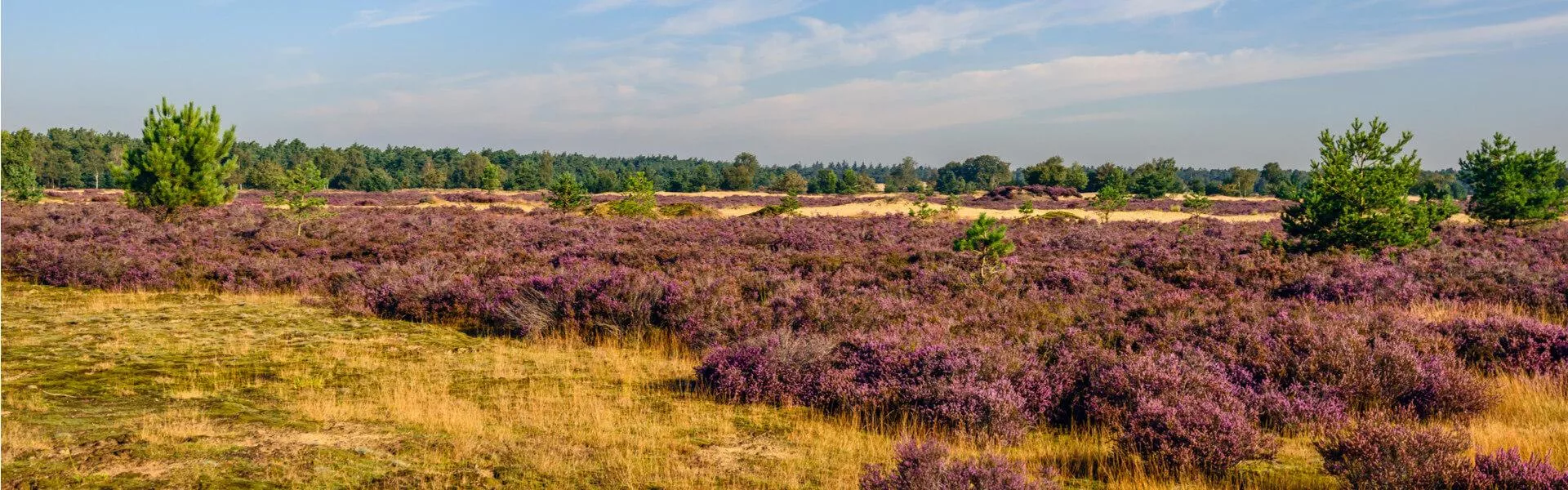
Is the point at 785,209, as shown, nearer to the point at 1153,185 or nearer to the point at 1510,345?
the point at 1510,345

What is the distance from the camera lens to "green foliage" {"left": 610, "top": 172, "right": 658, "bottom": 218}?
37.9m

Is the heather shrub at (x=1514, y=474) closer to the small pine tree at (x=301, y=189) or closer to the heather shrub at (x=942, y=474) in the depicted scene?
the heather shrub at (x=942, y=474)

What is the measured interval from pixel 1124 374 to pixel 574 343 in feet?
24.2

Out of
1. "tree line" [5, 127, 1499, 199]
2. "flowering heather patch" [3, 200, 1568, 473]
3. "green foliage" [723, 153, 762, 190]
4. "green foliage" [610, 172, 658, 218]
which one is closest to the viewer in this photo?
"flowering heather patch" [3, 200, 1568, 473]

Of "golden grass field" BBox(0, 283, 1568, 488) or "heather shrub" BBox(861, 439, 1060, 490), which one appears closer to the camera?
"heather shrub" BBox(861, 439, 1060, 490)

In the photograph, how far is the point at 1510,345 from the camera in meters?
8.83

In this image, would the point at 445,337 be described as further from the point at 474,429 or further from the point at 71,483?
the point at 71,483

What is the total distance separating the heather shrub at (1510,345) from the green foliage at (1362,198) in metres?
8.29

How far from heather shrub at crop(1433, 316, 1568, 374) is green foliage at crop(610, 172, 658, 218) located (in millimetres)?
31954

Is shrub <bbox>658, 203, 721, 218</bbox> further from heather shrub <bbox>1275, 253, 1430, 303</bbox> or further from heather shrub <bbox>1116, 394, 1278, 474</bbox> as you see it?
heather shrub <bbox>1116, 394, 1278, 474</bbox>

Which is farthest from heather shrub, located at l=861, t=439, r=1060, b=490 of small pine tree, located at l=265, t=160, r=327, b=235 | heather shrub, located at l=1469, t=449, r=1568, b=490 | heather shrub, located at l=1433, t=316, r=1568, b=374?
small pine tree, located at l=265, t=160, r=327, b=235

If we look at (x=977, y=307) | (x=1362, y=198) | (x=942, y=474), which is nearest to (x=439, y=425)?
(x=942, y=474)

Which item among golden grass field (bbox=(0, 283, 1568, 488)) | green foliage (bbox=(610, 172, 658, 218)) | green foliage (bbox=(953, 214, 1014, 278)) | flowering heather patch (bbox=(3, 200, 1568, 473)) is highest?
green foliage (bbox=(610, 172, 658, 218))

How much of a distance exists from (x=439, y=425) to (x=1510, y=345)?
11.3 metres
